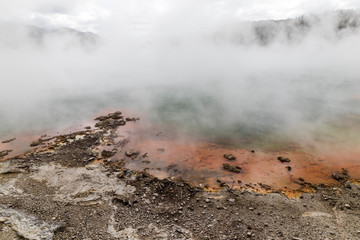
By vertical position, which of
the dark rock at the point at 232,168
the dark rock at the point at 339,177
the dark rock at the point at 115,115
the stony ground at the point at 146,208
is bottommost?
the dark rock at the point at 339,177

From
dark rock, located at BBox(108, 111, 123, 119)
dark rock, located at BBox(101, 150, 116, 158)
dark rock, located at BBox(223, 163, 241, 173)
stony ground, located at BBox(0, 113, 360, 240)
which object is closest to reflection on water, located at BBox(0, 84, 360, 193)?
dark rock, located at BBox(223, 163, 241, 173)

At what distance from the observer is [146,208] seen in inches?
219

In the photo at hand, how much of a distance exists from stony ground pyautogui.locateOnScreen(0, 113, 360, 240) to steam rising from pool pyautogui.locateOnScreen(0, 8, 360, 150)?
455 cm

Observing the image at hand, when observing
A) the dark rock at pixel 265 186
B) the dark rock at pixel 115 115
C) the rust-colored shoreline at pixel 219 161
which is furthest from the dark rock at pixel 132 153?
the dark rock at pixel 265 186

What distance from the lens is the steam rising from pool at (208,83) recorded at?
481 inches

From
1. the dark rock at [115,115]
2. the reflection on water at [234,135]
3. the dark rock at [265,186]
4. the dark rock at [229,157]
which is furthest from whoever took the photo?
the dark rock at [115,115]

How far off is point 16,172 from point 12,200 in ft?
6.29

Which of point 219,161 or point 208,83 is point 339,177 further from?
point 208,83

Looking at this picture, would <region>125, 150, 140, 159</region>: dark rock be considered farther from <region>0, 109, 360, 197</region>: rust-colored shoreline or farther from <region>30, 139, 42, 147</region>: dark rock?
<region>30, 139, 42, 147</region>: dark rock

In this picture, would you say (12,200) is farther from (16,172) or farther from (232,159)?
(232,159)

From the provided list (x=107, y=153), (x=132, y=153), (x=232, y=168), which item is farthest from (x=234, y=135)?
(x=107, y=153)

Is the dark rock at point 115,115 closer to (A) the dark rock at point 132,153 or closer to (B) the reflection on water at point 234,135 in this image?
(B) the reflection on water at point 234,135

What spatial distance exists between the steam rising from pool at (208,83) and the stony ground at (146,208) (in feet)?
14.9

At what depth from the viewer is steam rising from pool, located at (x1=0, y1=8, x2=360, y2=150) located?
12.2 meters
